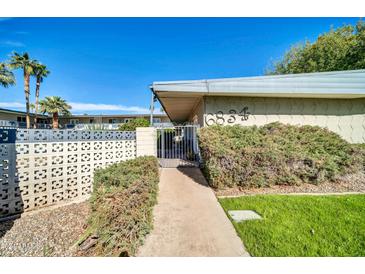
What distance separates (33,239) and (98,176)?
1805mm

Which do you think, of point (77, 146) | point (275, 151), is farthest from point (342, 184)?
point (77, 146)

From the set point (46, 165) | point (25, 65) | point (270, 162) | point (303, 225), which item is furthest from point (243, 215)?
point (25, 65)

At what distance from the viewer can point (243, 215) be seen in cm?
329

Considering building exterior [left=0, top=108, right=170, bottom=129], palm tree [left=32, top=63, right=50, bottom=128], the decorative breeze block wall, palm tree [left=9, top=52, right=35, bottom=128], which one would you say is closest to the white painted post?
the decorative breeze block wall

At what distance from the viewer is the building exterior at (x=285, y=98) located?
6.59m

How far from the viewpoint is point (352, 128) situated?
794 cm

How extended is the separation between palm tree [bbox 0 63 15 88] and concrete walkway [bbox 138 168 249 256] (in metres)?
20.0

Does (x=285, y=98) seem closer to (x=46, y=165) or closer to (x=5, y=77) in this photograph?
(x=46, y=165)

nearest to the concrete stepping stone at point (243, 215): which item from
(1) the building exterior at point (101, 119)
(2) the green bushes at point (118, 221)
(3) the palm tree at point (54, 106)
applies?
(2) the green bushes at point (118, 221)

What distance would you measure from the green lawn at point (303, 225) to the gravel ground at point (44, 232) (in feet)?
9.69

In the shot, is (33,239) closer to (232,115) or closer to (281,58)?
(232,115)

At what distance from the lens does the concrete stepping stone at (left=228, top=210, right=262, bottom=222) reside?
3.14 metres

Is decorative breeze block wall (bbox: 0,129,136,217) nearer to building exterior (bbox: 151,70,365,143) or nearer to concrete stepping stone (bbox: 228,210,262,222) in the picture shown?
building exterior (bbox: 151,70,365,143)
